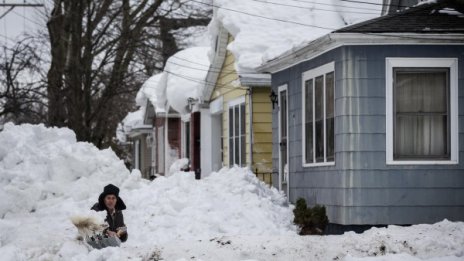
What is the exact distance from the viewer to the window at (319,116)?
1592cm

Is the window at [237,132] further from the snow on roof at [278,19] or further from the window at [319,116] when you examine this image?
the window at [319,116]

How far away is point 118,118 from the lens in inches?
2239

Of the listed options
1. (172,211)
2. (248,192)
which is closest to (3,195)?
(172,211)

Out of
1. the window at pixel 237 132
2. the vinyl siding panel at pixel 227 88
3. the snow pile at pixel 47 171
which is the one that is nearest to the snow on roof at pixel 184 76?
the vinyl siding panel at pixel 227 88

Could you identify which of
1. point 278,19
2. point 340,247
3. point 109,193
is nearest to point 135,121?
point 278,19

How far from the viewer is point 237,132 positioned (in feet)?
76.5

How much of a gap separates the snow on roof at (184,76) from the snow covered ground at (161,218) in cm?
975

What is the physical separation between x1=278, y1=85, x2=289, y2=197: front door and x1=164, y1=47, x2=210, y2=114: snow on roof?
923 centimetres

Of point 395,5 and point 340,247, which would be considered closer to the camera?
point 340,247

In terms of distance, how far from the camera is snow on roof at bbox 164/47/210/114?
95.5ft

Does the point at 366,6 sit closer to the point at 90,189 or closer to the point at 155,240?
Result: the point at 90,189

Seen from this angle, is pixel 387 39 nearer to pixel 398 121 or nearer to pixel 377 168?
pixel 398 121

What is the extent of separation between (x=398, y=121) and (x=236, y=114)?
874cm

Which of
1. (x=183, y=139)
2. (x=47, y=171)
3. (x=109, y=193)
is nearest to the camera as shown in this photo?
(x=109, y=193)
